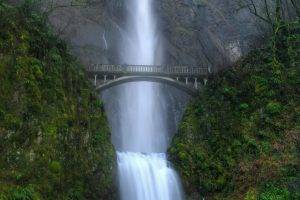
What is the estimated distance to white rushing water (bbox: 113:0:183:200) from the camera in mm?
33938

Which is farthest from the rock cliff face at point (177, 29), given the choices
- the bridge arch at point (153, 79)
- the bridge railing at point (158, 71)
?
the bridge arch at point (153, 79)

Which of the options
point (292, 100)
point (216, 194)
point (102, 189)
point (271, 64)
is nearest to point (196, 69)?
point (271, 64)

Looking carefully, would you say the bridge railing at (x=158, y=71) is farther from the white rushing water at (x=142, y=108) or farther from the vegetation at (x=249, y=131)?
the white rushing water at (x=142, y=108)

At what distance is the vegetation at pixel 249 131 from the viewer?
30.7m

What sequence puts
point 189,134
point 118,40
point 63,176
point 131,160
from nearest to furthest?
1. point 63,176
2. point 131,160
3. point 189,134
4. point 118,40

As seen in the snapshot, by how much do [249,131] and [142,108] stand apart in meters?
16.0

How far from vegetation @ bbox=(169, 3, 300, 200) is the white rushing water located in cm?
237

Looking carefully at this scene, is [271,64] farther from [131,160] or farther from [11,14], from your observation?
[11,14]

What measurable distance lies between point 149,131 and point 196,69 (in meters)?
7.83

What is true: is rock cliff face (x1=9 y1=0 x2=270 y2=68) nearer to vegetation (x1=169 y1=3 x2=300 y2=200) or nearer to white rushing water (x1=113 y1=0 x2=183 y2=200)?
white rushing water (x1=113 y1=0 x2=183 y2=200)

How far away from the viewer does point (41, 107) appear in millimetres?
28938

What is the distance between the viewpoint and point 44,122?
1124 inches

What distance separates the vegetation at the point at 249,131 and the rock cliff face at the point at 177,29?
8.70 metres

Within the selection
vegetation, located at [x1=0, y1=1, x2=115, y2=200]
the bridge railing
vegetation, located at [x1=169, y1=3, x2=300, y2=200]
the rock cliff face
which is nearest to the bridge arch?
the bridge railing
